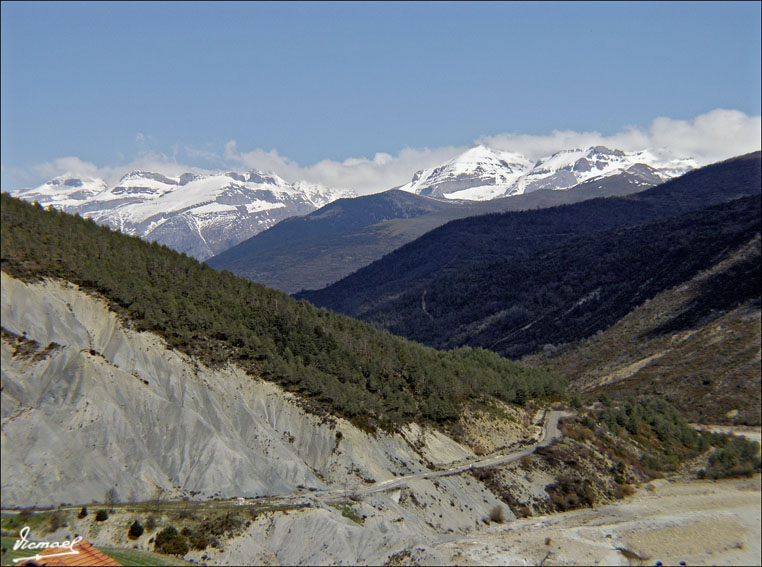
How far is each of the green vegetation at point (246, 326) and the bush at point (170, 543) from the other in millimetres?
27887

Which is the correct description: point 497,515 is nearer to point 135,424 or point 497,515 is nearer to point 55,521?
point 135,424

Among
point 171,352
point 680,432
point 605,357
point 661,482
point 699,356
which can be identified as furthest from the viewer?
point 605,357

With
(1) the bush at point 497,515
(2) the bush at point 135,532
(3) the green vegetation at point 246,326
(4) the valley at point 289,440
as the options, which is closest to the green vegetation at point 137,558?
(4) the valley at point 289,440

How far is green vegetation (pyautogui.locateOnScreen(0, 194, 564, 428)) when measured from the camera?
8331 cm

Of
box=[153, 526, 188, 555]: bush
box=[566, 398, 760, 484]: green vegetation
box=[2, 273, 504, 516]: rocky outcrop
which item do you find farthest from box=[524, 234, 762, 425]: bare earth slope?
box=[153, 526, 188, 555]: bush

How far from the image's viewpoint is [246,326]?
324 ft

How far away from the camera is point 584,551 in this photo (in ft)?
223

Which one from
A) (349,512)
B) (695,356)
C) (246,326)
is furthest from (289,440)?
(695,356)

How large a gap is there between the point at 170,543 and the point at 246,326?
139 feet

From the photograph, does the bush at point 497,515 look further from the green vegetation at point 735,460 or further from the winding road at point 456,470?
the green vegetation at point 735,460

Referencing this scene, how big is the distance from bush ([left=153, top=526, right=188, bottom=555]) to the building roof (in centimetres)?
529


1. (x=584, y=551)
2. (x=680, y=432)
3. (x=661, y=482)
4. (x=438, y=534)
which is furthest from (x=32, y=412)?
(x=680, y=432)

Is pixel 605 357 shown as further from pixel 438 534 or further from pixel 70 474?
pixel 70 474

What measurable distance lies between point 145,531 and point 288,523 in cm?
1339
